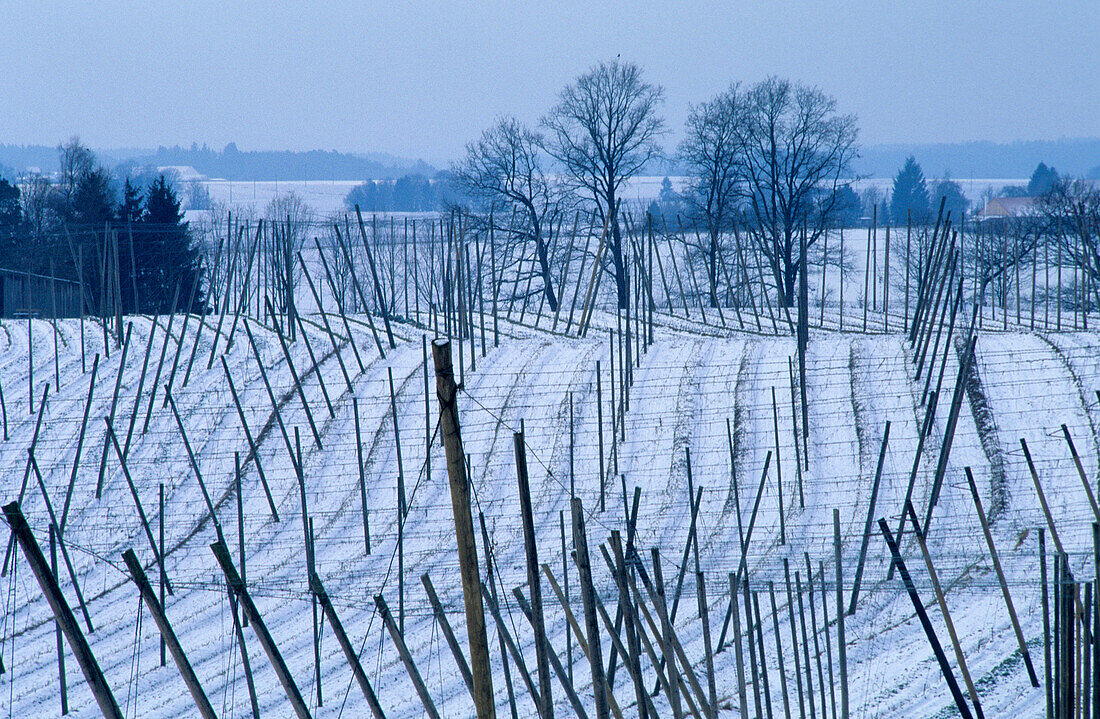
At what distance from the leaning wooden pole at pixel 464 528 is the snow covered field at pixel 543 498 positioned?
2.11 metres

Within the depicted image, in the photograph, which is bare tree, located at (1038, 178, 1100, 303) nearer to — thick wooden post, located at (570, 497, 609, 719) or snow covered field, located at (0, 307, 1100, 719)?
snow covered field, located at (0, 307, 1100, 719)

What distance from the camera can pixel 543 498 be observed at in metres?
9.29

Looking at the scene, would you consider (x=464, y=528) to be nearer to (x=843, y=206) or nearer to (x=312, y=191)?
(x=843, y=206)

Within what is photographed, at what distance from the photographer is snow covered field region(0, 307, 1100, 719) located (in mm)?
6383

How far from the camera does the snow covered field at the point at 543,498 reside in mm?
6383

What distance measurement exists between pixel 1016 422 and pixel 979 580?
10.8ft

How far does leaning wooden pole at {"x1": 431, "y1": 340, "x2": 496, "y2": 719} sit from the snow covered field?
6.93 ft

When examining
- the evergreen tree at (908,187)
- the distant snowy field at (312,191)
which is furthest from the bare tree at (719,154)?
the distant snowy field at (312,191)

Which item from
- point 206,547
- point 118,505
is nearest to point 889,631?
point 206,547

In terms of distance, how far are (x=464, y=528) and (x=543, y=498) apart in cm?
583

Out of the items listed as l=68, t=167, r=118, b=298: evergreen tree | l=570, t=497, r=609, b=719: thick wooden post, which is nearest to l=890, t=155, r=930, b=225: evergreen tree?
l=68, t=167, r=118, b=298: evergreen tree

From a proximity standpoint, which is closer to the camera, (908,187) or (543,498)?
(543,498)

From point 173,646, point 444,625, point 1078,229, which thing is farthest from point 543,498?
point 1078,229

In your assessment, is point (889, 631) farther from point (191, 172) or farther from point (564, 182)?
point (191, 172)
